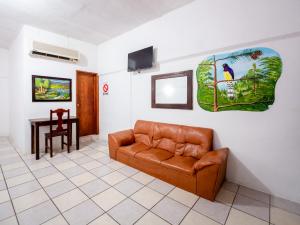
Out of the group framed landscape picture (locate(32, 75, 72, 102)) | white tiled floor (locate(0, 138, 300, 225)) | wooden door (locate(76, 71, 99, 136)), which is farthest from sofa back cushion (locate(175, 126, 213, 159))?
framed landscape picture (locate(32, 75, 72, 102))

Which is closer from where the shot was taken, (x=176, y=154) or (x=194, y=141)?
(x=194, y=141)

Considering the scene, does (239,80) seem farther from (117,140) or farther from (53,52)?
(53,52)

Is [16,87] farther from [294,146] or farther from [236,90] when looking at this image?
[294,146]

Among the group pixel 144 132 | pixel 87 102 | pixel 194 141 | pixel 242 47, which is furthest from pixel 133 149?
pixel 87 102

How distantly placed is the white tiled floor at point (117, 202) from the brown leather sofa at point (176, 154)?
161 mm

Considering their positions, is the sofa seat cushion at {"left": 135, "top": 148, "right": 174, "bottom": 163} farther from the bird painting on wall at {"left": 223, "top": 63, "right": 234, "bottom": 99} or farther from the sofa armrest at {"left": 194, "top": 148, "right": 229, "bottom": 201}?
the bird painting on wall at {"left": 223, "top": 63, "right": 234, "bottom": 99}

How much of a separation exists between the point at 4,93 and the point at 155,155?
19.6 ft

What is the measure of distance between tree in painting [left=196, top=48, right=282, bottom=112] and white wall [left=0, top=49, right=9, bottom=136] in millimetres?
6459

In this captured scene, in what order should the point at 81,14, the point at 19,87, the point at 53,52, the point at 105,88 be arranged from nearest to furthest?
1. the point at 81,14
2. the point at 53,52
3. the point at 19,87
4. the point at 105,88

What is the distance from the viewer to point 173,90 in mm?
3316

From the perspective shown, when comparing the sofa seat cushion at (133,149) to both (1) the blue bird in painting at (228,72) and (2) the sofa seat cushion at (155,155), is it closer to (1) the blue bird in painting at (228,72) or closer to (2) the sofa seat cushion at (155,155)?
(2) the sofa seat cushion at (155,155)

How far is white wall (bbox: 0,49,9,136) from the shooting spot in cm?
541

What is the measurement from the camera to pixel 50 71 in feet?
13.7

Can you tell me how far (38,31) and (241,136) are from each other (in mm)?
5128
